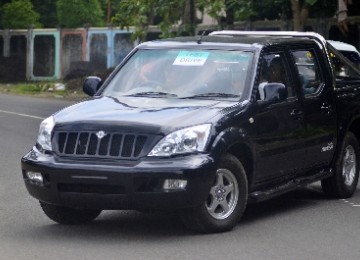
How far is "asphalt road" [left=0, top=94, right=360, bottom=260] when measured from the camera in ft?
27.1

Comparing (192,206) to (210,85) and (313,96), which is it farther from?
(313,96)

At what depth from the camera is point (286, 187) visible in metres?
10.0

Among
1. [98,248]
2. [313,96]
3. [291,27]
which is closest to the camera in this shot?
[98,248]

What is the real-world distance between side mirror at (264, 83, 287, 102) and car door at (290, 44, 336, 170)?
2.28ft

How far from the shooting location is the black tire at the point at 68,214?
9.44 meters

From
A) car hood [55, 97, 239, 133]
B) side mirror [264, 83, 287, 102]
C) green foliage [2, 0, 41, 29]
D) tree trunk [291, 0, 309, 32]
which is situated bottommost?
green foliage [2, 0, 41, 29]

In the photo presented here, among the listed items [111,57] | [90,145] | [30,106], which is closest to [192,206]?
[90,145]

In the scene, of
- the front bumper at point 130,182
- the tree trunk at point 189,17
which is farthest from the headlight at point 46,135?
the tree trunk at point 189,17

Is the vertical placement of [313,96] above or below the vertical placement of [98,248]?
above

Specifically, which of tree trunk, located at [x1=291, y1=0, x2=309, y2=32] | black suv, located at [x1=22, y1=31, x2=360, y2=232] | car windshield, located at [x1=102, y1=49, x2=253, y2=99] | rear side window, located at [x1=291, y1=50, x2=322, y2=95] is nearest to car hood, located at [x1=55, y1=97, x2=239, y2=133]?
black suv, located at [x1=22, y1=31, x2=360, y2=232]

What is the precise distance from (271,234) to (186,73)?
1775 millimetres

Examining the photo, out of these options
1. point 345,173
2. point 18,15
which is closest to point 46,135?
point 345,173

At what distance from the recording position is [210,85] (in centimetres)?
969

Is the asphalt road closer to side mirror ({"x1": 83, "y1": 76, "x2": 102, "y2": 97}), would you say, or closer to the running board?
the running board
